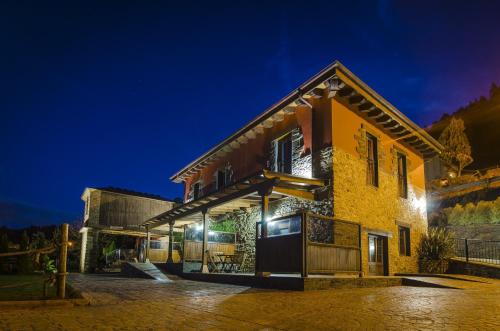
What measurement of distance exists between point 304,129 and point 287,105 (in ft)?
3.38

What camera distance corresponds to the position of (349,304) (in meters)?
6.03

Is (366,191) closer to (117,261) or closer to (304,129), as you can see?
(304,129)

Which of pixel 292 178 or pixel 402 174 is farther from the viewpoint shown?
pixel 402 174

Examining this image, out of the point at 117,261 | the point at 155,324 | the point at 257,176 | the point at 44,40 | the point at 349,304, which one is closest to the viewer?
the point at 155,324

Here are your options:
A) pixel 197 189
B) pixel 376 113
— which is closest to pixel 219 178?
pixel 197 189

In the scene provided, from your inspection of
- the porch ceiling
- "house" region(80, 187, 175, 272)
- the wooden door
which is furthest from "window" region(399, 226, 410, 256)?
"house" region(80, 187, 175, 272)

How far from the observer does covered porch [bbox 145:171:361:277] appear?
906 centimetres

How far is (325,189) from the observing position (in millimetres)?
11375

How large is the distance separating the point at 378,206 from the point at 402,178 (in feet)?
8.93

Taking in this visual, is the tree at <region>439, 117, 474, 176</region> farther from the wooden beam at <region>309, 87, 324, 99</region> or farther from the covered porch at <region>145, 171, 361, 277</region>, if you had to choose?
the wooden beam at <region>309, 87, 324, 99</region>

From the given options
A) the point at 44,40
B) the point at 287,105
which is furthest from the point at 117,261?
the point at 44,40

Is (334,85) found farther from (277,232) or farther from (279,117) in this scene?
(277,232)

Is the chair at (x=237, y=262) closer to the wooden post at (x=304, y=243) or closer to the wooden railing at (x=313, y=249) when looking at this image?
the wooden railing at (x=313, y=249)

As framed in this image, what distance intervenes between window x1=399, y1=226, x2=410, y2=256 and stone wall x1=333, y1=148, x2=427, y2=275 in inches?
7.0
